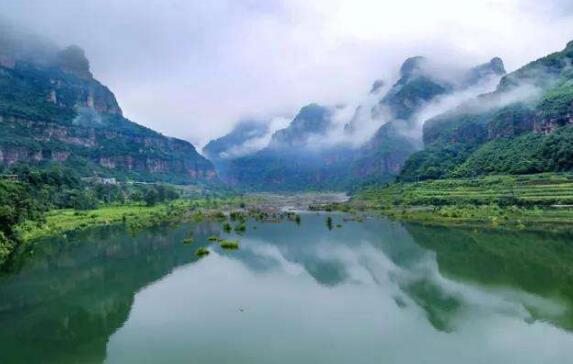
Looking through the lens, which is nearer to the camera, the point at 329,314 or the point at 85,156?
the point at 329,314

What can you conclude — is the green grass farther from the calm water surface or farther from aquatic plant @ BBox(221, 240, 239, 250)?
aquatic plant @ BBox(221, 240, 239, 250)

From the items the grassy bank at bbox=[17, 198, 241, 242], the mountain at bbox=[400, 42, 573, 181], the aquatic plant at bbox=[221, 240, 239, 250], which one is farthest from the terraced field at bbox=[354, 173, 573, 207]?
the grassy bank at bbox=[17, 198, 241, 242]

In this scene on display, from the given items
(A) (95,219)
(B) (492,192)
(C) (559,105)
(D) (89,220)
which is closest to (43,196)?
(A) (95,219)

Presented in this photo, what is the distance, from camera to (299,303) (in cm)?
3325

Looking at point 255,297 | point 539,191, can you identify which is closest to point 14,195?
point 255,297

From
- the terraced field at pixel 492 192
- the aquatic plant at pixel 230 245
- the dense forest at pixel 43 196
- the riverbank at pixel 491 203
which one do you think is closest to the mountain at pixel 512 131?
the terraced field at pixel 492 192

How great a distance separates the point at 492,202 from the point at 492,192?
27.8 ft

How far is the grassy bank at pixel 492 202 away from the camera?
210ft

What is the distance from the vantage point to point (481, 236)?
187 ft

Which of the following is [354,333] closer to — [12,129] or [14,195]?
[14,195]

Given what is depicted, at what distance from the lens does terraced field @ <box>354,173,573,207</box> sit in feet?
233

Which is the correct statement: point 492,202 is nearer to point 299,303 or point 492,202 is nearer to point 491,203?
point 491,203

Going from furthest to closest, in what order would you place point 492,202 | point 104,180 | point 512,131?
point 104,180
point 512,131
point 492,202

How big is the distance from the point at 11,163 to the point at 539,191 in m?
143
